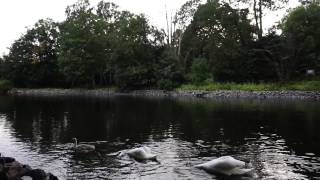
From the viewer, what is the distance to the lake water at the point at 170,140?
1839 centimetres

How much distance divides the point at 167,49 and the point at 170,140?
6196 centimetres

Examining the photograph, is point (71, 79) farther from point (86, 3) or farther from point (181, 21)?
point (181, 21)

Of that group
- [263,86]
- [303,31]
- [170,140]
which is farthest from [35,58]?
[170,140]

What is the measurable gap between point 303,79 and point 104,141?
46.9m

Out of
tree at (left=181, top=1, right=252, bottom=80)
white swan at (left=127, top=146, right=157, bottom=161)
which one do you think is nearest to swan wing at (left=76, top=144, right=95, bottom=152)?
white swan at (left=127, top=146, right=157, bottom=161)

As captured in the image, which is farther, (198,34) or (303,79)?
(198,34)

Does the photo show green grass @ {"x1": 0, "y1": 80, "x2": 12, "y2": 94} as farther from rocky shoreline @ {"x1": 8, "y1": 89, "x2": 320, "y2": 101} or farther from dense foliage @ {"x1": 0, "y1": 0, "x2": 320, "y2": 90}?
rocky shoreline @ {"x1": 8, "y1": 89, "x2": 320, "y2": 101}

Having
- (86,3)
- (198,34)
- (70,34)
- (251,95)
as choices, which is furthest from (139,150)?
(86,3)

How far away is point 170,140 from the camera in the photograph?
2588 centimetres

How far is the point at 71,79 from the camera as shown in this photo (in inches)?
3718

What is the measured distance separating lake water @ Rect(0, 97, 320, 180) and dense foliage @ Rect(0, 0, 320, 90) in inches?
1103

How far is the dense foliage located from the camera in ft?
222

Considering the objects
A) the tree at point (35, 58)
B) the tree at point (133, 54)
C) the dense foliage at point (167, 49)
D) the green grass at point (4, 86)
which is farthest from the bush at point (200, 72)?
the green grass at point (4, 86)

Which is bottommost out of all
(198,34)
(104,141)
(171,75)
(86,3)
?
(104,141)
